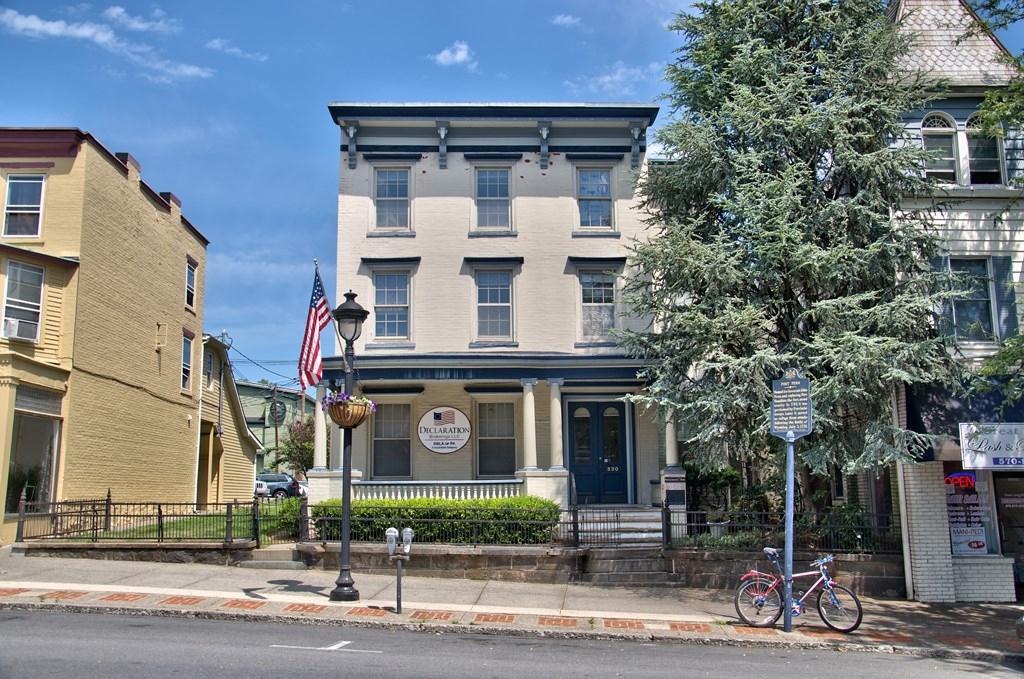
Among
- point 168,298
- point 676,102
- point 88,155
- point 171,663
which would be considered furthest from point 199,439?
point 171,663

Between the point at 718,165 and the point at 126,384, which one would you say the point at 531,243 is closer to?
the point at 718,165

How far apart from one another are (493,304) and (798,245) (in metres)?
8.81

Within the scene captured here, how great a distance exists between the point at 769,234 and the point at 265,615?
981 centimetres

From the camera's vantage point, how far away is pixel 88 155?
21500mm

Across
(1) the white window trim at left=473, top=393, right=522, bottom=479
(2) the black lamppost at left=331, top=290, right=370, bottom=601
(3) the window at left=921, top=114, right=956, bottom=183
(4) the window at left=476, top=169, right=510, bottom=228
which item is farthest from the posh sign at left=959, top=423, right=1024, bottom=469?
(4) the window at left=476, top=169, right=510, bottom=228

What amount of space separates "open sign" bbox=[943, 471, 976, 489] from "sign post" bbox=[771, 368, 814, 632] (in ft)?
16.1

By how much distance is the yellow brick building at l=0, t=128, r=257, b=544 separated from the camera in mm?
19406

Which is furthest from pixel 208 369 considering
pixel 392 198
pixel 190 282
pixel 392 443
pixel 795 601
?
pixel 795 601

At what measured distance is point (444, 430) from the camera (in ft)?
71.3

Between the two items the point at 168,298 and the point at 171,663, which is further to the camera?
the point at 168,298

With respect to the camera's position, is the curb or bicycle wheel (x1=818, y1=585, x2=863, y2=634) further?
bicycle wheel (x1=818, y1=585, x2=863, y2=634)

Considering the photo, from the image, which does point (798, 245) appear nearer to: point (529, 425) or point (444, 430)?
point (529, 425)

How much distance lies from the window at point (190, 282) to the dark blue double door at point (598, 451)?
13.9 m

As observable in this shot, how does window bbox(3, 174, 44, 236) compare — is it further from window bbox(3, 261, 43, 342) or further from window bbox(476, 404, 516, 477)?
window bbox(476, 404, 516, 477)
